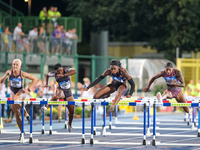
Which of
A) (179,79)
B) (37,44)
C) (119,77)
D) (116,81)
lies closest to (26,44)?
(37,44)

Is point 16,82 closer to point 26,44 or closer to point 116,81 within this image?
point 116,81

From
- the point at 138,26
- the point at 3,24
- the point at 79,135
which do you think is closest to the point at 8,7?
the point at 3,24

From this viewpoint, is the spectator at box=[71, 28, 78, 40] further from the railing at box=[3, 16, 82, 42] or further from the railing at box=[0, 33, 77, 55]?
the railing at box=[3, 16, 82, 42]

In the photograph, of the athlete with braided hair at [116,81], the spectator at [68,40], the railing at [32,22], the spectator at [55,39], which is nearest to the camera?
the athlete with braided hair at [116,81]

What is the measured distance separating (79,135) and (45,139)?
1.70 metres

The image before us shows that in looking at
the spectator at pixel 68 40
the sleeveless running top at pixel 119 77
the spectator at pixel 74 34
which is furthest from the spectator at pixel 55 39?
the sleeveless running top at pixel 119 77

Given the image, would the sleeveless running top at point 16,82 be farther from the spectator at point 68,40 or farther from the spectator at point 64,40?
the spectator at point 68,40

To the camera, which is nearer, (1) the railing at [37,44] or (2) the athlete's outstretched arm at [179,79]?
(2) the athlete's outstretched arm at [179,79]

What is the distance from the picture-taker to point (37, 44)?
2661 cm

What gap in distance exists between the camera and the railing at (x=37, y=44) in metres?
25.7

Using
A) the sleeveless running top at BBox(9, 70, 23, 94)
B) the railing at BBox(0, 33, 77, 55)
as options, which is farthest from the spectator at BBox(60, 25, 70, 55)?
the sleeveless running top at BBox(9, 70, 23, 94)

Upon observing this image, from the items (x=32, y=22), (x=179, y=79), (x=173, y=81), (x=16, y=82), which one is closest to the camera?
(x=16, y=82)

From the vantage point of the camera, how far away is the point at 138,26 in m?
38.4

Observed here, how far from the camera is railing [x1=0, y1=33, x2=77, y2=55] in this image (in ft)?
84.4
